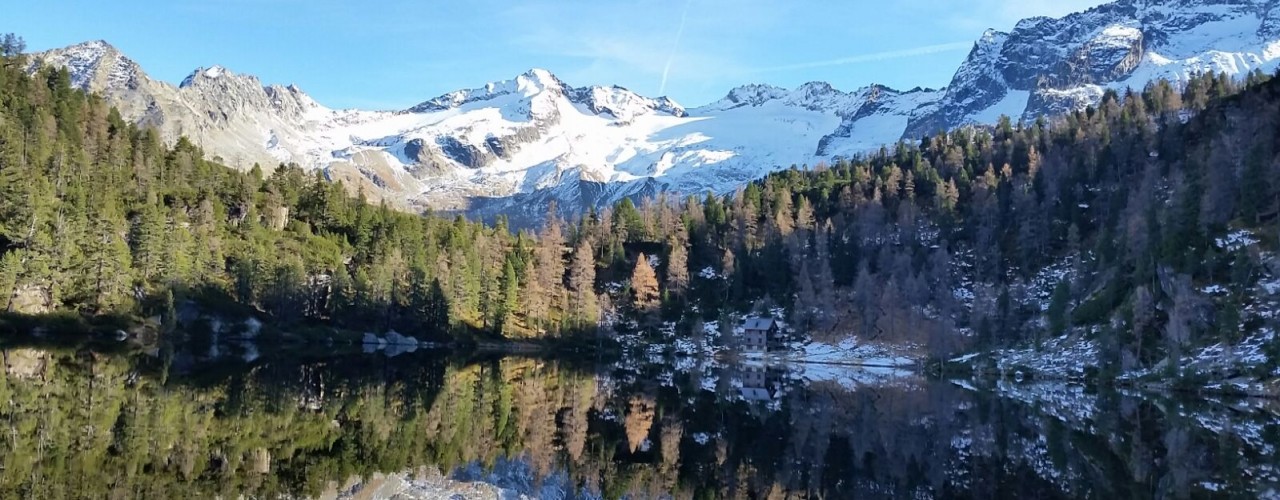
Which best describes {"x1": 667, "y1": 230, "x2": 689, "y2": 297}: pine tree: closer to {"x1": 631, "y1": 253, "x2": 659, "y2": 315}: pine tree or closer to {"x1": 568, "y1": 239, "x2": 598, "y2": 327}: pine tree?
{"x1": 631, "y1": 253, "x2": 659, "y2": 315}: pine tree

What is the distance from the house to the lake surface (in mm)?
63057

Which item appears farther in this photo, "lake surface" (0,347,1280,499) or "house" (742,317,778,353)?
"house" (742,317,778,353)

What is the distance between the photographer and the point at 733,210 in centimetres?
17625

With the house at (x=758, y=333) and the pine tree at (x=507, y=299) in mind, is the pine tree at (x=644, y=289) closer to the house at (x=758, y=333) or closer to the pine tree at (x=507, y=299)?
the house at (x=758, y=333)

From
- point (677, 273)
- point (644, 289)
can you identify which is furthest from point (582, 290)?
point (677, 273)

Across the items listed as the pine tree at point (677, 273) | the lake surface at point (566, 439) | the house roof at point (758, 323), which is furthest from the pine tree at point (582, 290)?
the lake surface at point (566, 439)

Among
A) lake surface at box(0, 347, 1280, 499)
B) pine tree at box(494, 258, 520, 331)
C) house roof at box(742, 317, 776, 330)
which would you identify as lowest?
lake surface at box(0, 347, 1280, 499)

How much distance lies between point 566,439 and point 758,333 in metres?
94.7

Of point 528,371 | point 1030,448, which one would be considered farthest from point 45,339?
→ point 1030,448

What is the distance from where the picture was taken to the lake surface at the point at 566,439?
26219 mm

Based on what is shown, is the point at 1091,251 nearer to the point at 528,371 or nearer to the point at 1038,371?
the point at 1038,371

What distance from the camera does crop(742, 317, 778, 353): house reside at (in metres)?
127

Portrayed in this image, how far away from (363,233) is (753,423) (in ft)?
329

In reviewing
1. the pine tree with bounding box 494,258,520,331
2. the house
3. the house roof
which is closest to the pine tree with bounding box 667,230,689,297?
the house roof
